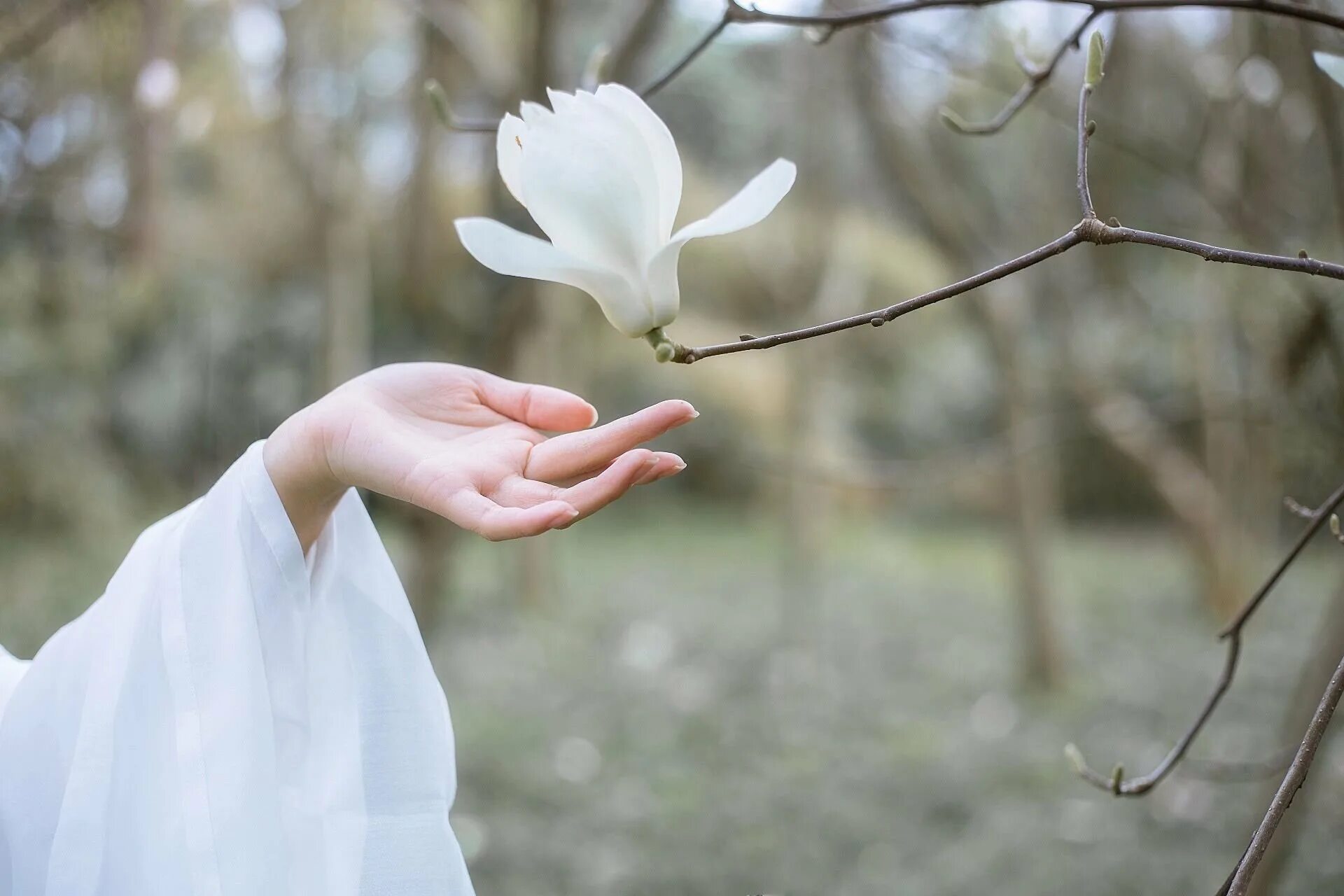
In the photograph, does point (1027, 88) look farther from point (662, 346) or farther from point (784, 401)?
point (784, 401)

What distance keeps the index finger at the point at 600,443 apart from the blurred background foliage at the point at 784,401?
392 millimetres

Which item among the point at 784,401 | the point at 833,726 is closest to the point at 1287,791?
the point at 833,726

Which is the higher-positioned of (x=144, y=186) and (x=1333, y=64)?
(x=1333, y=64)

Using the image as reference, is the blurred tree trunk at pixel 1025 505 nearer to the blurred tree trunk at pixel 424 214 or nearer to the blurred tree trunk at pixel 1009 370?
the blurred tree trunk at pixel 1009 370

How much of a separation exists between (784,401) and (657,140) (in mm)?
4707

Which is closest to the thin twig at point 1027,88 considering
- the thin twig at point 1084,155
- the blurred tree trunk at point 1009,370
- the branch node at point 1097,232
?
the thin twig at point 1084,155

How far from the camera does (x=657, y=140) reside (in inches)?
15.8

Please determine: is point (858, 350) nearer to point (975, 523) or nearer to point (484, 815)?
point (975, 523)

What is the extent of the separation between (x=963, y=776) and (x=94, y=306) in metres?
2.40

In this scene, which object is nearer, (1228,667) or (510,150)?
(510,150)

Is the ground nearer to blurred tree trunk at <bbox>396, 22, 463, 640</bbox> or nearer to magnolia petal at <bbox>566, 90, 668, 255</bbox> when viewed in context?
blurred tree trunk at <bbox>396, 22, 463, 640</bbox>

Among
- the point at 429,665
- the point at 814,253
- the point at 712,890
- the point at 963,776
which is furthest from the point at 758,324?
the point at 429,665

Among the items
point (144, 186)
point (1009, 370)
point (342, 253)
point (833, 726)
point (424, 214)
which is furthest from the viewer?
point (424, 214)

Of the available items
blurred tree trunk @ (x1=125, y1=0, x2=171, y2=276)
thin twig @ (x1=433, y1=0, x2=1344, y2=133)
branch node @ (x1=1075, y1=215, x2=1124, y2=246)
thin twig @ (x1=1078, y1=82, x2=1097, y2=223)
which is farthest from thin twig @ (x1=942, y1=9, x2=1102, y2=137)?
blurred tree trunk @ (x1=125, y1=0, x2=171, y2=276)
